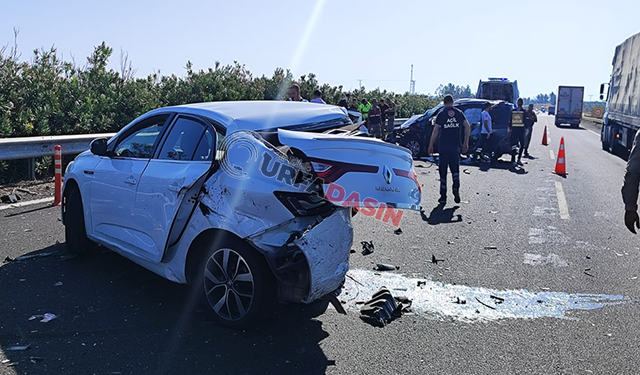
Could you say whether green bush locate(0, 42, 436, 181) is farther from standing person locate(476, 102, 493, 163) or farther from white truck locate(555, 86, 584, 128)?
white truck locate(555, 86, 584, 128)

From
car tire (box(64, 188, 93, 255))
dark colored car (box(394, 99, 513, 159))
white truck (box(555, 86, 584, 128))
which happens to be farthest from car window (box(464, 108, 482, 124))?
white truck (box(555, 86, 584, 128))

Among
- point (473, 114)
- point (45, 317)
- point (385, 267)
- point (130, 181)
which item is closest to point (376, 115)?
point (473, 114)

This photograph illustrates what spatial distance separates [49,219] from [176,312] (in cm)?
403

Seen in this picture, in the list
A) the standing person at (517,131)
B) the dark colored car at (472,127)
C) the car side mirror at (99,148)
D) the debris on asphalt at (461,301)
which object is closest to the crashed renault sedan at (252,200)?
the car side mirror at (99,148)

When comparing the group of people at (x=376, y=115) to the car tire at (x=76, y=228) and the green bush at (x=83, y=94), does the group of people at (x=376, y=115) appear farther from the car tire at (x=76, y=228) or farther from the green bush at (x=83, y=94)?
the car tire at (x=76, y=228)

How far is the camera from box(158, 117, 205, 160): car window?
193 inches

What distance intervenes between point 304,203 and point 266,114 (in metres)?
1.09

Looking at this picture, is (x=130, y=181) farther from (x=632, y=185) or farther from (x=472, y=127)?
(x=472, y=127)

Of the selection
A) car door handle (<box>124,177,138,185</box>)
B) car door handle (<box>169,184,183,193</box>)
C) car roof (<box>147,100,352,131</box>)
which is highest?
car roof (<box>147,100,352,131</box>)

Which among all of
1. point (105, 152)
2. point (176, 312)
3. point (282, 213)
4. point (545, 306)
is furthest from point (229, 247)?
point (545, 306)

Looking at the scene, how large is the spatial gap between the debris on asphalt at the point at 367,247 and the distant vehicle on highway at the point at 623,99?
14.5 meters

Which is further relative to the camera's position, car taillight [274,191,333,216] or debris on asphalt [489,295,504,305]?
debris on asphalt [489,295,504,305]

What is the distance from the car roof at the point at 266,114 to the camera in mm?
4777

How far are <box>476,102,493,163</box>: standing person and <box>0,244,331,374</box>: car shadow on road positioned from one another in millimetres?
13949
